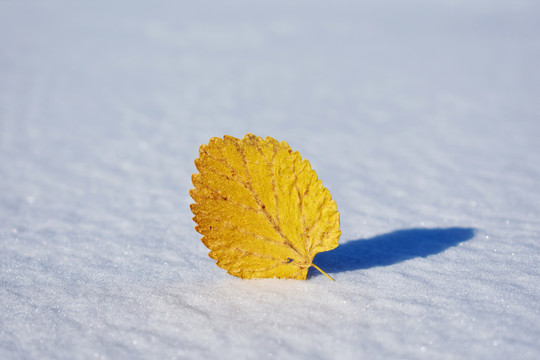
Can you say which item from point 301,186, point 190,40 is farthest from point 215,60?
point 301,186

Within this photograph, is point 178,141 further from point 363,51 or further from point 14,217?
point 363,51

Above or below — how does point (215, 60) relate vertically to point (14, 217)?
above

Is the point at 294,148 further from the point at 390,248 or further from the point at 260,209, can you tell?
the point at 260,209

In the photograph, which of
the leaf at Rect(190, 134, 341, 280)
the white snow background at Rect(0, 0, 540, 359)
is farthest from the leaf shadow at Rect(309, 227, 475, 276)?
the leaf at Rect(190, 134, 341, 280)

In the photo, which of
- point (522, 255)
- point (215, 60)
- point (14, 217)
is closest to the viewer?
point (522, 255)

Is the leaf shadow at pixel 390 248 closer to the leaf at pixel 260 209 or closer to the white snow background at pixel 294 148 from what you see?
the white snow background at pixel 294 148

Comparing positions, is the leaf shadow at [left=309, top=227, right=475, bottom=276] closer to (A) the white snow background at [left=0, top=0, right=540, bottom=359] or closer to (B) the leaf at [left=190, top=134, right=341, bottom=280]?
(A) the white snow background at [left=0, top=0, right=540, bottom=359]

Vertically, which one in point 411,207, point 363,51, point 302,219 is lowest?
point 411,207
